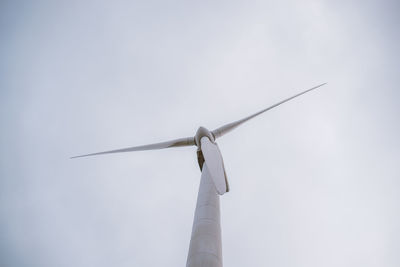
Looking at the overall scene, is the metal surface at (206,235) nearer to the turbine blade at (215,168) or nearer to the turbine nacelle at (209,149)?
the turbine nacelle at (209,149)

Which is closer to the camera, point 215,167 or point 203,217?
point 215,167

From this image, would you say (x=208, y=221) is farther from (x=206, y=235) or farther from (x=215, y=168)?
(x=215, y=168)

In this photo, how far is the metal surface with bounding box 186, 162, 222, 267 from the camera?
32.3 ft

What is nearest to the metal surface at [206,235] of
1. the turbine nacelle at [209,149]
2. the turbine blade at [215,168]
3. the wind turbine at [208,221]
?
the wind turbine at [208,221]

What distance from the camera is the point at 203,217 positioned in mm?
12016

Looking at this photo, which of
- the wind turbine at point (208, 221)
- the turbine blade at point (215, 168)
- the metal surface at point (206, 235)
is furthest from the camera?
the metal surface at point (206, 235)

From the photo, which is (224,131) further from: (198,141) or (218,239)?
(218,239)

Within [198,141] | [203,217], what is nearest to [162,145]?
[198,141]

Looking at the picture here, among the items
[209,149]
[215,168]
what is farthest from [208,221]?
[209,149]

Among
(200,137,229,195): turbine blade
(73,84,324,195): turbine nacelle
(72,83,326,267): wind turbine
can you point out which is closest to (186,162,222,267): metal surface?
(72,83,326,267): wind turbine

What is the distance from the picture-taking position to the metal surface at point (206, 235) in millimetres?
9844

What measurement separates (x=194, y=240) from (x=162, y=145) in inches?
473

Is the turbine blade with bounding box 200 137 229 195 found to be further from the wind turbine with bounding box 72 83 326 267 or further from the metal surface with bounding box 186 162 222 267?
the metal surface with bounding box 186 162 222 267

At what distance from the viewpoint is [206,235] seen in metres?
10.9
